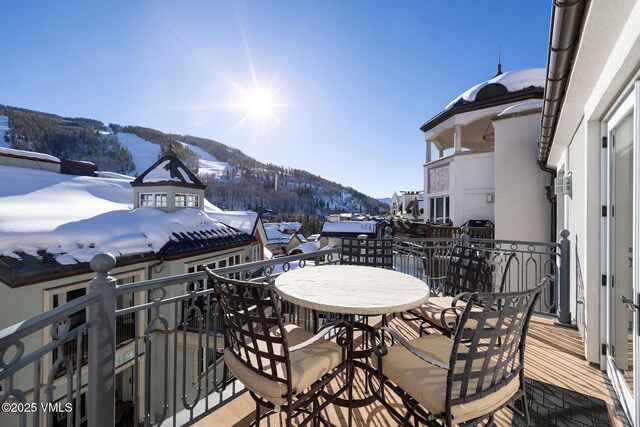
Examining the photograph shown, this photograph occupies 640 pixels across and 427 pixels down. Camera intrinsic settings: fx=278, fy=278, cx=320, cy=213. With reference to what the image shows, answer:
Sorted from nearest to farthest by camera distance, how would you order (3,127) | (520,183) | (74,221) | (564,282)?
(564,282), (74,221), (520,183), (3,127)

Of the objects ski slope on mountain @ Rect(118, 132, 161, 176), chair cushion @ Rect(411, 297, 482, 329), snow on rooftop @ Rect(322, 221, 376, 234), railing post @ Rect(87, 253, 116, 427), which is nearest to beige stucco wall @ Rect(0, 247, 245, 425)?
railing post @ Rect(87, 253, 116, 427)

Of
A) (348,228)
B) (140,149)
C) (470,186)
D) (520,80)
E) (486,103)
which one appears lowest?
(348,228)

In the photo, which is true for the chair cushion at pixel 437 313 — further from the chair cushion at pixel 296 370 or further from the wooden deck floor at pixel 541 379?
the chair cushion at pixel 296 370

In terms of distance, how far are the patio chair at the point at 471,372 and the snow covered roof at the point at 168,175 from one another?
410 inches

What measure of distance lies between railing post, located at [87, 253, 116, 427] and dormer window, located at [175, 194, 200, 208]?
31.7 feet

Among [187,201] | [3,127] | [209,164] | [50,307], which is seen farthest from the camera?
[209,164]

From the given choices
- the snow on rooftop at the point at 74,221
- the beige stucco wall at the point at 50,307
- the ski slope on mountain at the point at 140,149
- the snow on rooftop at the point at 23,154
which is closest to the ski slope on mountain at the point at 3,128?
the ski slope on mountain at the point at 140,149

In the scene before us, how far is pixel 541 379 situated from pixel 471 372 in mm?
1759

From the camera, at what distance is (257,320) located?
1.48 meters

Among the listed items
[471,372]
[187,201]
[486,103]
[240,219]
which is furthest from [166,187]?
[486,103]

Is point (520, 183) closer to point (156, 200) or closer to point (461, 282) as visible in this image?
point (461, 282)

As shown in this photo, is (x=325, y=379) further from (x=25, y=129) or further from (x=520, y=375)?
(x=25, y=129)

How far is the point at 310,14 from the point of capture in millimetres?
7961

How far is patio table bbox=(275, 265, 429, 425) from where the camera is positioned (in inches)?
64.4
